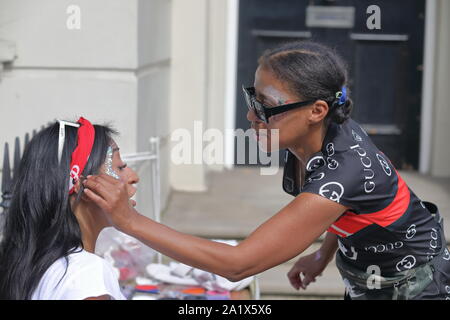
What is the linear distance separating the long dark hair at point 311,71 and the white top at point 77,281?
32.2 inches

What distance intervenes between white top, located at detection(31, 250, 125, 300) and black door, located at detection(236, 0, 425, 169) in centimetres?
459

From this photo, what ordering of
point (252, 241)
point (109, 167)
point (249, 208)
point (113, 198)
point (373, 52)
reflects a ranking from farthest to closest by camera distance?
1. point (373, 52)
2. point (249, 208)
3. point (109, 167)
4. point (252, 241)
5. point (113, 198)

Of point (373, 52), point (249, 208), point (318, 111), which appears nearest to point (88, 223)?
point (318, 111)

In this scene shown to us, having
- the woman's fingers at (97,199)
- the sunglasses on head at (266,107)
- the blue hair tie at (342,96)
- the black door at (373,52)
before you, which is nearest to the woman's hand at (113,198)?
the woman's fingers at (97,199)

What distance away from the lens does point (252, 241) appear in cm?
204

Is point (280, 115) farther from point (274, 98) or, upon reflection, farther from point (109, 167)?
point (109, 167)

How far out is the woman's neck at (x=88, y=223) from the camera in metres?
2.12

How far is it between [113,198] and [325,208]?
25.5 inches

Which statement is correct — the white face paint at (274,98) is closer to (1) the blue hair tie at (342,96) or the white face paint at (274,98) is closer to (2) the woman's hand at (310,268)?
(1) the blue hair tie at (342,96)

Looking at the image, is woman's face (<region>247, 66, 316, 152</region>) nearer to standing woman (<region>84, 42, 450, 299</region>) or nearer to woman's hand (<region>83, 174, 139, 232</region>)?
standing woman (<region>84, 42, 450, 299</region>)

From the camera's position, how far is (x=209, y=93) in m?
6.34

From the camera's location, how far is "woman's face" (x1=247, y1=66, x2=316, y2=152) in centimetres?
216

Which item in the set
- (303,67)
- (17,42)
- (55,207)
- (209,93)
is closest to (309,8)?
(209,93)

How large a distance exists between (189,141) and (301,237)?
404cm
